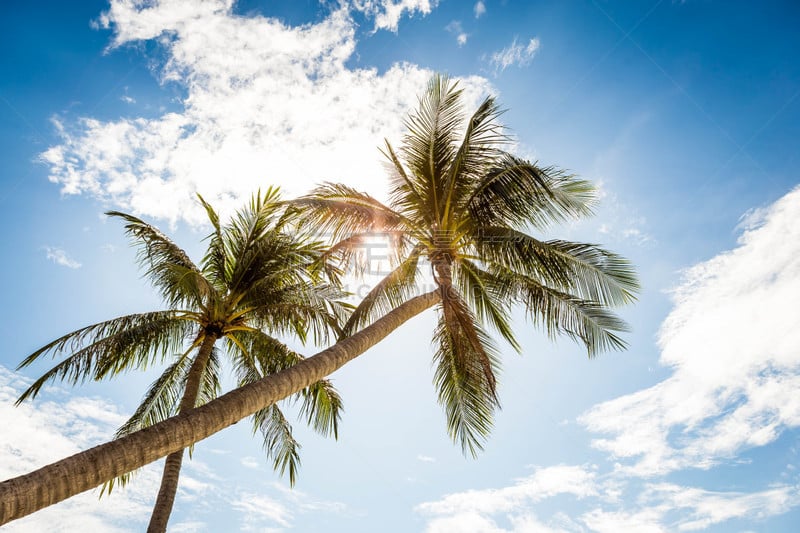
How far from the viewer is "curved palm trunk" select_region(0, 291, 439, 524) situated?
3.62 metres

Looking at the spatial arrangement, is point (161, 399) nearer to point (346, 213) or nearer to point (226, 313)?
point (226, 313)

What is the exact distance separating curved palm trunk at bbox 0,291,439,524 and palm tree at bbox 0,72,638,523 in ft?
3.91

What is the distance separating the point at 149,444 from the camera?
174 inches

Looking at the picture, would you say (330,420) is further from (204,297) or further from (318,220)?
(318,220)

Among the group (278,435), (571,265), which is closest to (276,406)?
(278,435)

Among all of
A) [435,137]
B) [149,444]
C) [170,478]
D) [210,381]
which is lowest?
[149,444]

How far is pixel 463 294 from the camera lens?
32.8 ft

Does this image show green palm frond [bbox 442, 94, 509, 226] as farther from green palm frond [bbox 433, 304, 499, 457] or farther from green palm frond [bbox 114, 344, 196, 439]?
green palm frond [bbox 114, 344, 196, 439]

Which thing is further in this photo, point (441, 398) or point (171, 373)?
point (171, 373)

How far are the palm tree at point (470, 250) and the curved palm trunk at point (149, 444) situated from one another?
→ 1192 mm

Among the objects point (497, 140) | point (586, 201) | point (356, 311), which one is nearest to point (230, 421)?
point (356, 311)

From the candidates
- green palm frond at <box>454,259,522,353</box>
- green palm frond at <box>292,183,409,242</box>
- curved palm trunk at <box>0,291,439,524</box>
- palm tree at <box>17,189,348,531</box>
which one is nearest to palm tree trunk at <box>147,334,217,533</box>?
palm tree at <box>17,189,348,531</box>

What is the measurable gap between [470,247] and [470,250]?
0.12 metres

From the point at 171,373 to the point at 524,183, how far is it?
882 centimetres
